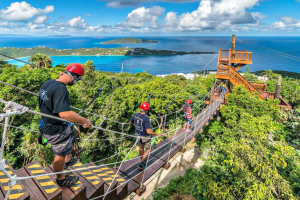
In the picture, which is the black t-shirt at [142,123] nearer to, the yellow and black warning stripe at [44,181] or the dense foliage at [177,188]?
the yellow and black warning stripe at [44,181]

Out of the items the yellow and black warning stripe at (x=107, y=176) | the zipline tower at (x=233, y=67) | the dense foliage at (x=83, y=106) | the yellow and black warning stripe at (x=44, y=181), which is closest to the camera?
the yellow and black warning stripe at (x=44, y=181)

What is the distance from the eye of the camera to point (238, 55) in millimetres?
11344

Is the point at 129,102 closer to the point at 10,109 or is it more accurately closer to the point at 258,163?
the point at 258,163

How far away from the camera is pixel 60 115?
1921 millimetres

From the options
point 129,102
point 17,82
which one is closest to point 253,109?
point 129,102

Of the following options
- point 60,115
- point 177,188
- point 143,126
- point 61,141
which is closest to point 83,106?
point 177,188

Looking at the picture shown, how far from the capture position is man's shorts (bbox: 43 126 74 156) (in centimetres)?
215

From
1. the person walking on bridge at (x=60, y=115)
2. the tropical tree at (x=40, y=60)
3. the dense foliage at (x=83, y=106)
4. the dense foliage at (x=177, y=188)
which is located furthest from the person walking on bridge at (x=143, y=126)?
the tropical tree at (x=40, y=60)

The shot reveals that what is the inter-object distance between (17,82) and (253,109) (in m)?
13.1

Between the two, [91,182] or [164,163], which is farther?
[164,163]

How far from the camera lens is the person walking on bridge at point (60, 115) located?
195cm

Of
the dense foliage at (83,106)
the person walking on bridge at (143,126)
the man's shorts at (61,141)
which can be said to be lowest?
the dense foliage at (83,106)

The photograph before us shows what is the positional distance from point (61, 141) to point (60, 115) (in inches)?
19.0

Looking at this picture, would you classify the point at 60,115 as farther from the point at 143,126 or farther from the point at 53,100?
the point at 143,126
